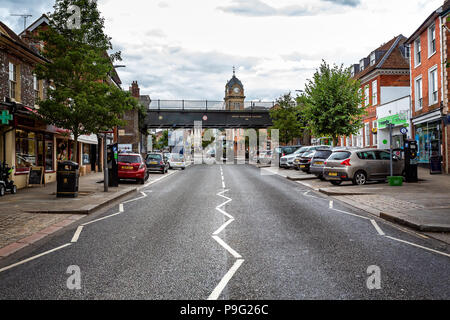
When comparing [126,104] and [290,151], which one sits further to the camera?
[290,151]

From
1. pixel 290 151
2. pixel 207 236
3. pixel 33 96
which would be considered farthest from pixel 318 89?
pixel 207 236

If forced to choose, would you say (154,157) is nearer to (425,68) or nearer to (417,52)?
(425,68)

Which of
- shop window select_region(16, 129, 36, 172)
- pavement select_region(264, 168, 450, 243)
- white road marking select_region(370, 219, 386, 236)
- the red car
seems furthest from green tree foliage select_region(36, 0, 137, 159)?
white road marking select_region(370, 219, 386, 236)

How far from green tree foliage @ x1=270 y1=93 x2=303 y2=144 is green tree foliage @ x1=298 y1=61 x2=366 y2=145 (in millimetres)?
15466

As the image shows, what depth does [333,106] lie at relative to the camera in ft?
90.5

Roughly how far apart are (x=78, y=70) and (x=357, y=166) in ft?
41.4

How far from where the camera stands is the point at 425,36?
1037 inches

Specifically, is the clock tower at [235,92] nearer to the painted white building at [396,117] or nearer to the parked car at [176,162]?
the parked car at [176,162]

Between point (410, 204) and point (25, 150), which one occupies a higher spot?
point (25, 150)

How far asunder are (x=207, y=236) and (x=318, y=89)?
2312cm

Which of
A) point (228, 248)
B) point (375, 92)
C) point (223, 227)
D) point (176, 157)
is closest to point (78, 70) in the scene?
point (223, 227)

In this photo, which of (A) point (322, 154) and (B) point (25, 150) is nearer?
(B) point (25, 150)

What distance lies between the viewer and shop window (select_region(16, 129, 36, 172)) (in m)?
17.8
